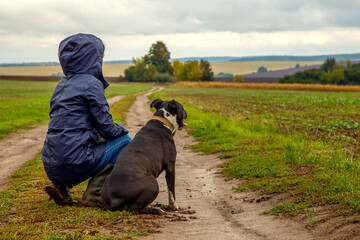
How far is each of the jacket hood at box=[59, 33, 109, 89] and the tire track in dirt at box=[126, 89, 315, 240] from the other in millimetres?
2416

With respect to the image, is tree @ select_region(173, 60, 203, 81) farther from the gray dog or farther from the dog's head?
the gray dog

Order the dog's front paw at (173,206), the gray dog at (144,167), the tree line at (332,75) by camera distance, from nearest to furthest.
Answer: the gray dog at (144,167)
the dog's front paw at (173,206)
the tree line at (332,75)

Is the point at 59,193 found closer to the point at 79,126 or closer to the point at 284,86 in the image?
the point at 79,126

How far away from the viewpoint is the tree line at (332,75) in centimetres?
8025

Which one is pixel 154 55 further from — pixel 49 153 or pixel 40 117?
pixel 49 153

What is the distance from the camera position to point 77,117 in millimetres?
4938

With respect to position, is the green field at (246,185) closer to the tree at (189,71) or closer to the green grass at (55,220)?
the green grass at (55,220)

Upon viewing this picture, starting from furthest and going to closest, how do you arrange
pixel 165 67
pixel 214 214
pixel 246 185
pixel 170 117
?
pixel 165 67 < pixel 246 185 < pixel 170 117 < pixel 214 214

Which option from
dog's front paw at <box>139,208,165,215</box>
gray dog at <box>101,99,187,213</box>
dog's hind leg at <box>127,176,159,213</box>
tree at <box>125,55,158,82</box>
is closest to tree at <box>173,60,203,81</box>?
tree at <box>125,55,158,82</box>

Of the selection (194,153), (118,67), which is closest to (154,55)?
(118,67)

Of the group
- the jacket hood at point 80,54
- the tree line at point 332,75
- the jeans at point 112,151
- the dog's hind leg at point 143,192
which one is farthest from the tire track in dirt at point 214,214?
the tree line at point 332,75

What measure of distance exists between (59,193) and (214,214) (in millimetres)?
2374

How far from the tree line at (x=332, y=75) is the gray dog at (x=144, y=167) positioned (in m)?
80.9

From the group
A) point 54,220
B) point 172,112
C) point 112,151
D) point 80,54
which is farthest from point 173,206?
point 80,54
